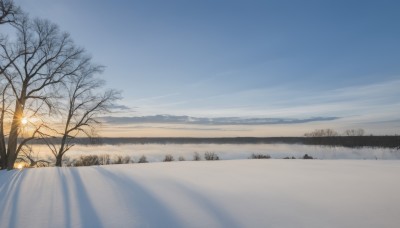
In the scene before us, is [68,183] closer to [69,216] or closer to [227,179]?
[69,216]

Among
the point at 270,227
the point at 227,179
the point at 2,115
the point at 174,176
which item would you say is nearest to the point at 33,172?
the point at 174,176

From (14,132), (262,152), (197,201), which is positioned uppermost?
(14,132)

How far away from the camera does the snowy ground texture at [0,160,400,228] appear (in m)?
4.59

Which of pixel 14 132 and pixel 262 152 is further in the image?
pixel 262 152

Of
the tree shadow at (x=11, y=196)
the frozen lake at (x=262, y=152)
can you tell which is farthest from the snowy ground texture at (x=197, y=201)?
the frozen lake at (x=262, y=152)

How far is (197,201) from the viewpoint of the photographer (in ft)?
18.4

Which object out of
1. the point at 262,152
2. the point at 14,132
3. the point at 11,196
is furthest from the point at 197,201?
the point at 262,152

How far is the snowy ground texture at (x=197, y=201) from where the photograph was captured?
A: 459cm

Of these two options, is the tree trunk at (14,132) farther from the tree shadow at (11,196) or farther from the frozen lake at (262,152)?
the tree shadow at (11,196)

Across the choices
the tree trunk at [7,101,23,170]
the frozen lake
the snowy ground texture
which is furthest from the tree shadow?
the frozen lake

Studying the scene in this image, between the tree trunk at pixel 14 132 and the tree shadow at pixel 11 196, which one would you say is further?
the tree trunk at pixel 14 132

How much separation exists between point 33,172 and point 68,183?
2302 millimetres

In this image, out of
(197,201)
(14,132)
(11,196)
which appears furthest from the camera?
(14,132)

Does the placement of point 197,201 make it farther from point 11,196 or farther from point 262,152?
point 262,152
